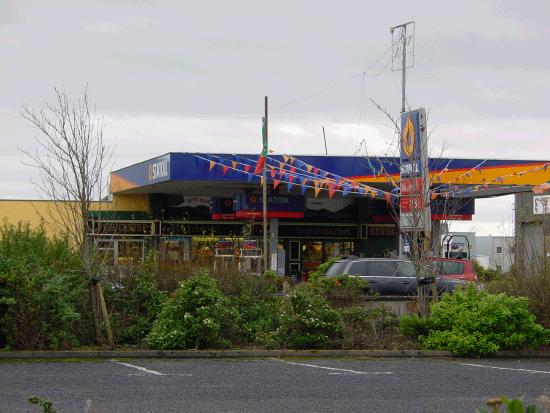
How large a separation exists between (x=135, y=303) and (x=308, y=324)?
3.54m

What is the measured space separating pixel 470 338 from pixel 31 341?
7906mm

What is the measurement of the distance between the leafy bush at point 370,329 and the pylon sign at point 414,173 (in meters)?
1.89

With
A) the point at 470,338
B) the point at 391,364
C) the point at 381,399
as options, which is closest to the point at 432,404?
the point at 381,399

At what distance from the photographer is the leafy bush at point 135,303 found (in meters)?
17.8

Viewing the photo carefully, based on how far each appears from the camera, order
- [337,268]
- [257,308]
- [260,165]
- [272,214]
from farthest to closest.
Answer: [272,214], [260,165], [337,268], [257,308]

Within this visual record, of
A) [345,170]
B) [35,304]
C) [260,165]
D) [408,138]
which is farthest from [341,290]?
[345,170]

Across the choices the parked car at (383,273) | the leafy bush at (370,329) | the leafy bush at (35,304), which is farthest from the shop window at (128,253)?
the parked car at (383,273)

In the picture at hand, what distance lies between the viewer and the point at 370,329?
59.7ft

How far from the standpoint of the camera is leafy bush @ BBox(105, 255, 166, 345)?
58.4 ft

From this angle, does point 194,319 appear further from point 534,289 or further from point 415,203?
point 534,289

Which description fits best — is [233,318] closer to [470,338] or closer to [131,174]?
[470,338]

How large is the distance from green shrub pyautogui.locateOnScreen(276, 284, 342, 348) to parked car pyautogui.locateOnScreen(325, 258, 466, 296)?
7.26 m

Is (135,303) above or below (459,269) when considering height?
below

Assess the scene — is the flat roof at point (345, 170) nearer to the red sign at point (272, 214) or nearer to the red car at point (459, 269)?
the red sign at point (272, 214)
